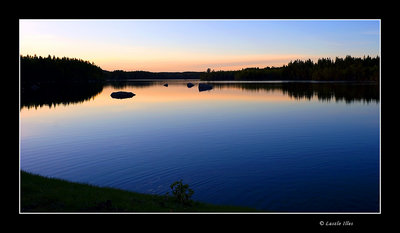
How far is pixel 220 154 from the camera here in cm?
2641

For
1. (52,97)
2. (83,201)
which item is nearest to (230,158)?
(83,201)

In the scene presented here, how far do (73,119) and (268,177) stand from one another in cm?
3972

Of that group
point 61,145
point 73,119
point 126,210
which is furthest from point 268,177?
point 73,119

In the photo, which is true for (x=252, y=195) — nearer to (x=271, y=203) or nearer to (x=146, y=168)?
(x=271, y=203)

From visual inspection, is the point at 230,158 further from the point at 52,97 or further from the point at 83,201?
the point at 52,97

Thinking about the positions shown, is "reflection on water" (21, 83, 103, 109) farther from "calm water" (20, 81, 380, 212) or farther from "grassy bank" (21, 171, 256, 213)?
"grassy bank" (21, 171, 256, 213)

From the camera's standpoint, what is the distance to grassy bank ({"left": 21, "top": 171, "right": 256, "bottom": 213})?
12.5 m

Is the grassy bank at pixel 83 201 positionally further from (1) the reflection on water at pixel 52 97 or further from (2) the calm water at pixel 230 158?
(1) the reflection on water at pixel 52 97

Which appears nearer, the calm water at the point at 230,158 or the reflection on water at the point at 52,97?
the calm water at the point at 230,158

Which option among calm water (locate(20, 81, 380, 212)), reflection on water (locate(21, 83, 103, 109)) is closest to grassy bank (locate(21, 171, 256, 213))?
calm water (locate(20, 81, 380, 212))

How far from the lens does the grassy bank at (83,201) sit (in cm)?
1246

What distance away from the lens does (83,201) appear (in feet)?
42.8

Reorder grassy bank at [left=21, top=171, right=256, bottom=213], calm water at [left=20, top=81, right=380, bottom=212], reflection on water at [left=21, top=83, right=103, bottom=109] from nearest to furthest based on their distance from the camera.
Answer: grassy bank at [left=21, top=171, right=256, bottom=213]
calm water at [left=20, top=81, right=380, bottom=212]
reflection on water at [left=21, top=83, right=103, bottom=109]

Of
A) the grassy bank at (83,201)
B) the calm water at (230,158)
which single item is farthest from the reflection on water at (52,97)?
the grassy bank at (83,201)
